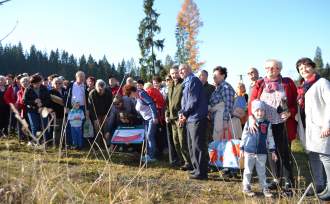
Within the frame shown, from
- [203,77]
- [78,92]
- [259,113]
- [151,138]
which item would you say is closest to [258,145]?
[259,113]

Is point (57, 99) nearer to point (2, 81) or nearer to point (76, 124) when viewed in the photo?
point (76, 124)

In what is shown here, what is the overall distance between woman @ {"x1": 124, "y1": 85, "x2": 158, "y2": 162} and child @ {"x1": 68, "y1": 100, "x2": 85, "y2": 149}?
1600 millimetres

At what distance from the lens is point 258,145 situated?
5363 millimetres

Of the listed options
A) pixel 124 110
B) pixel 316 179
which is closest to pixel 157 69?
pixel 124 110

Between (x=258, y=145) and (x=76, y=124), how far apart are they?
5163 millimetres

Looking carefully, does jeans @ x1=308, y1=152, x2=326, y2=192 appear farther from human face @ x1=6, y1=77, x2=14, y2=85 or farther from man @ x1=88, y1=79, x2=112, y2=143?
human face @ x1=6, y1=77, x2=14, y2=85

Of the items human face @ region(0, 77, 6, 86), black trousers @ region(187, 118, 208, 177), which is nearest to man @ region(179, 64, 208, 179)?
black trousers @ region(187, 118, 208, 177)

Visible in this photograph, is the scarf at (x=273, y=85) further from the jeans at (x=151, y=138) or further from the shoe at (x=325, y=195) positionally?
the jeans at (x=151, y=138)

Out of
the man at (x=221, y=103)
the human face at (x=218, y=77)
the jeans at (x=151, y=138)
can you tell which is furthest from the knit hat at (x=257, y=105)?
the jeans at (x=151, y=138)

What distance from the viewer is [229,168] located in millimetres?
6785

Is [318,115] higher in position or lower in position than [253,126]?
higher

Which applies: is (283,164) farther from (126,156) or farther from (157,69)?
(157,69)

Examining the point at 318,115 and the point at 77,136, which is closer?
the point at 318,115

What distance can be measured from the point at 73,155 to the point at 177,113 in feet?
8.68
